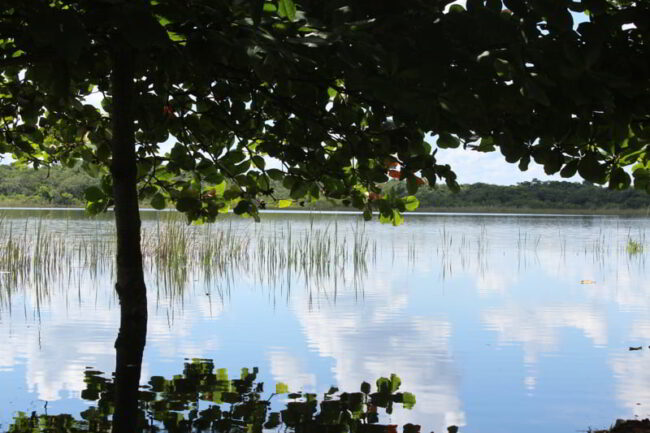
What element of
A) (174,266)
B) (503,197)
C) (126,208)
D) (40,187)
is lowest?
(174,266)

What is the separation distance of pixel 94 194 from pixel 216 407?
1.54m

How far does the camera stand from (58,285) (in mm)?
9617

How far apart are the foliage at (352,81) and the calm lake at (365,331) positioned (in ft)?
3.57

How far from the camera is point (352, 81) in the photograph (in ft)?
6.97

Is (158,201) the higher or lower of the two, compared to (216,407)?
higher

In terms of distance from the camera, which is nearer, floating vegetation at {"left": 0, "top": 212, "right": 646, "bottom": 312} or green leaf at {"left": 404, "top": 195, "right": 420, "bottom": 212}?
green leaf at {"left": 404, "top": 195, "right": 420, "bottom": 212}

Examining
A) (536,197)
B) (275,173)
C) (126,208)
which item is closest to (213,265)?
(275,173)

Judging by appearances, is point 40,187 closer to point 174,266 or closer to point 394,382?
point 174,266

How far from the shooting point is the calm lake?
4137mm

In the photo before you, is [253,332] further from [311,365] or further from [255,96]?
[255,96]

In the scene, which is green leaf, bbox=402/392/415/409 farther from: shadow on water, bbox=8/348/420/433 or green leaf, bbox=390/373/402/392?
green leaf, bbox=390/373/402/392

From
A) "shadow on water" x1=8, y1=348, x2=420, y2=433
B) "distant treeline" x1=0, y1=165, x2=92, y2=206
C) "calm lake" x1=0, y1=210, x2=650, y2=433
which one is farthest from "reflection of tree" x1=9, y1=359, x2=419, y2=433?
"distant treeline" x1=0, y1=165, x2=92, y2=206

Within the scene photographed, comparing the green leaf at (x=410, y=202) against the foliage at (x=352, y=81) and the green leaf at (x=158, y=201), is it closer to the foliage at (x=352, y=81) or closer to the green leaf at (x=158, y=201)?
the foliage at (x=352, y=81)

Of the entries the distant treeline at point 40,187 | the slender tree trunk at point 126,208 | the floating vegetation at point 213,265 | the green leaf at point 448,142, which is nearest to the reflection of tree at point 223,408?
the slender tree trunk at point 126,208
